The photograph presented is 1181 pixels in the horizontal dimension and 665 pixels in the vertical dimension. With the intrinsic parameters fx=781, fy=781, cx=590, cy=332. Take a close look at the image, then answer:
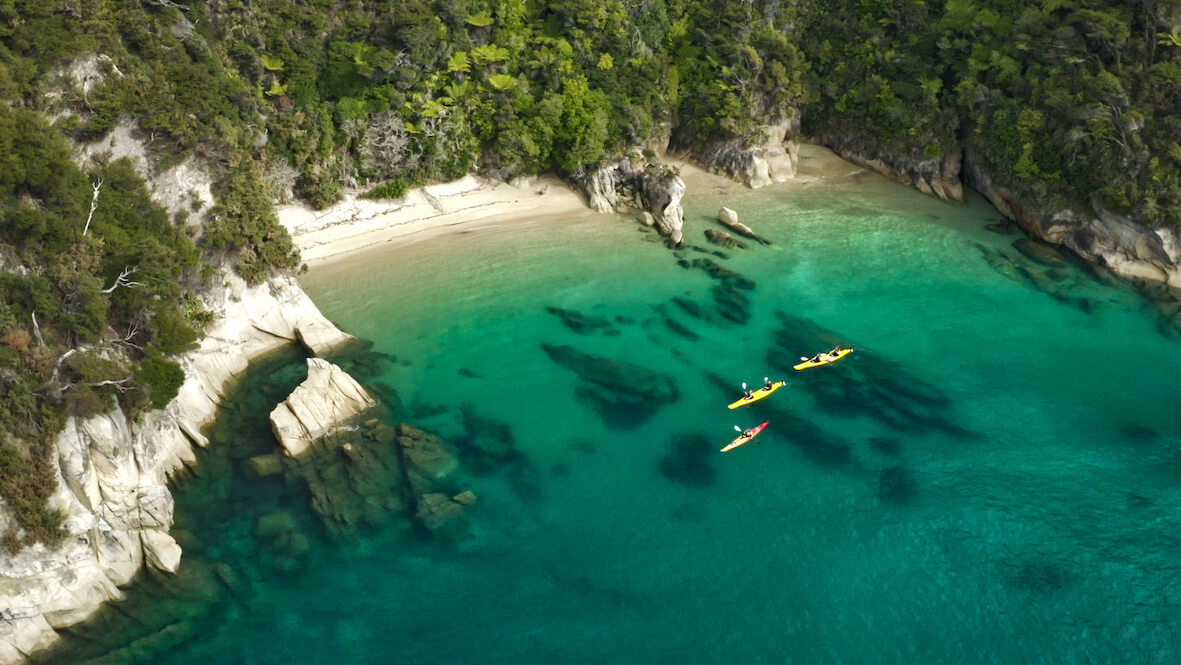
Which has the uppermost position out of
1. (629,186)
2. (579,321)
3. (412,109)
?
(412,109)

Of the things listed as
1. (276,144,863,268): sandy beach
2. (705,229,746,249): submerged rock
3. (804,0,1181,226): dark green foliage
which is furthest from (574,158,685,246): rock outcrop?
(804,0,1181,226): dark green foliage

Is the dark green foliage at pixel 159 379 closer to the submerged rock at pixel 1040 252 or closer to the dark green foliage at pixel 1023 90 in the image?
the submerged rock at pixel 1040 252

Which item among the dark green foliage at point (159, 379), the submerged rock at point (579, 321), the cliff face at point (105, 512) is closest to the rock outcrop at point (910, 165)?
the submerged rock at point (579, 321)

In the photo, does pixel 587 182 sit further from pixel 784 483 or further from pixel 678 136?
pixel 784 483

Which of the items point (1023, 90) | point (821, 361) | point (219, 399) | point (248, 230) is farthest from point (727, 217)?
point (219, 399)

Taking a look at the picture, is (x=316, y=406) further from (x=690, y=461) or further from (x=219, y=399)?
(x=690, y=461)

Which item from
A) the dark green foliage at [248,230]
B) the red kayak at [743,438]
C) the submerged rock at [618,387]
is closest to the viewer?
the red kayak at [743,438]

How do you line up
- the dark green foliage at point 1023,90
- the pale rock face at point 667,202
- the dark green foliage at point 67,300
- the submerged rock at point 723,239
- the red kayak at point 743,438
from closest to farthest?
the dark green foliage at point 67,300 < the red kayak at point 743,438 < the dark green foliage at point 1023,90 < the submerged rock at point 723,239 < the pale rock face at point 667,202
